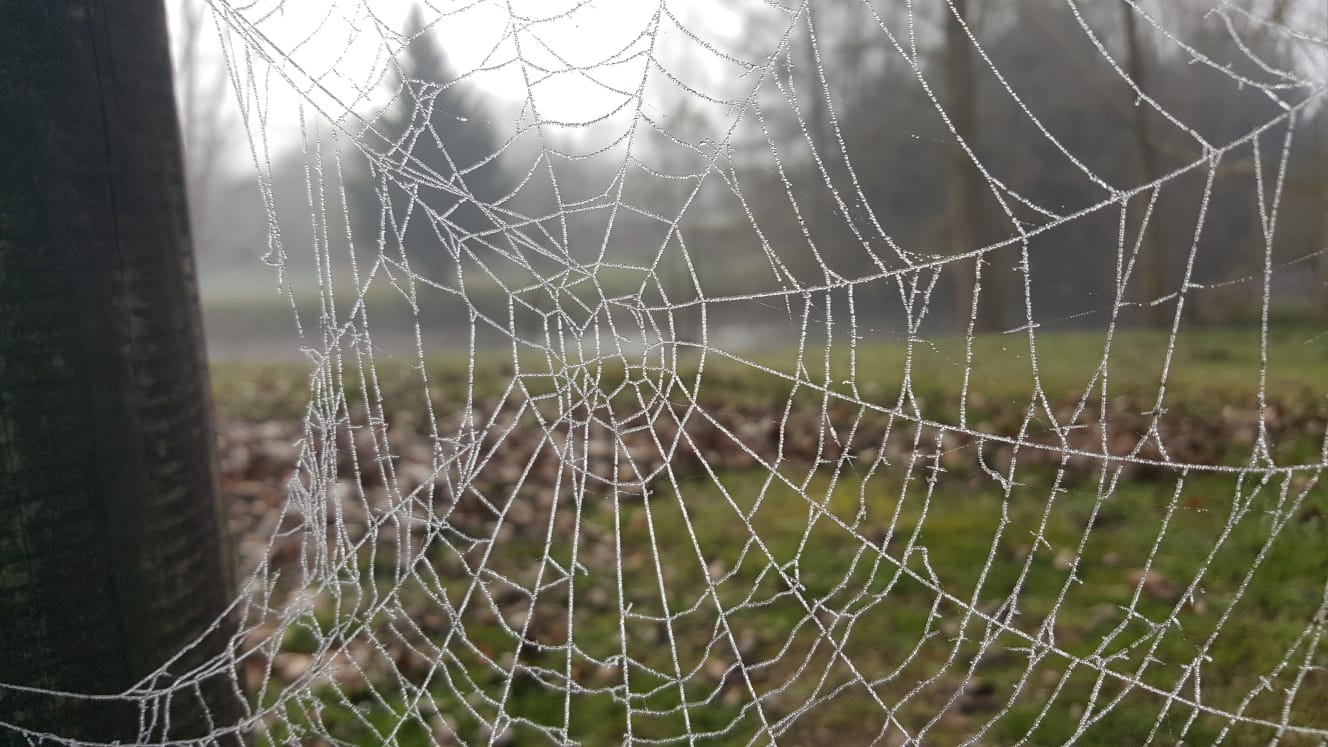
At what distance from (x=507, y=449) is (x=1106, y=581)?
2828mm

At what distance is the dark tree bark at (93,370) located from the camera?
53.8 inches

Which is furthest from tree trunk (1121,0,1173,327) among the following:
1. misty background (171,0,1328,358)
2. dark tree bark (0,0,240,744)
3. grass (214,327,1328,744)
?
dark tree bark (0,0,240,744)

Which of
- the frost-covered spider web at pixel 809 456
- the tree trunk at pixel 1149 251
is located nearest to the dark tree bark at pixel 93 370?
the frost-covered spider web at pixel 809 456

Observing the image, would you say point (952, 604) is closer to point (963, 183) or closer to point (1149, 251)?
point (1149, 251)

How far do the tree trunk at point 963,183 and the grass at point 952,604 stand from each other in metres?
2.71

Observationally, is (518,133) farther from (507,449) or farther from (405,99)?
(507,449)

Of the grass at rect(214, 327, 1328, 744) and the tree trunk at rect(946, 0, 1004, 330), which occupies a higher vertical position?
the tree trunk at rect(946, 0, 1004, 330)

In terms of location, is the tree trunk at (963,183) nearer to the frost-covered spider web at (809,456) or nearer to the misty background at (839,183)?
the misty background at (839,183)

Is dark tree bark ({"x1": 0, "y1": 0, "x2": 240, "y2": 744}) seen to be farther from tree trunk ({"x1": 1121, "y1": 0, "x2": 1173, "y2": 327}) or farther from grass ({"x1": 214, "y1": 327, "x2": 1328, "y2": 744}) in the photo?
tree trunk ({"x1": 1121, "y1": 0, "x2": 1173, "y2": 327})

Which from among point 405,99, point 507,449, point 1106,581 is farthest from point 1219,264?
point 507,449

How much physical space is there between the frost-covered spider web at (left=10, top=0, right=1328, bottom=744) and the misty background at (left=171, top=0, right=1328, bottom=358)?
4 centimetres

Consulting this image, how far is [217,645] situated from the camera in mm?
1695

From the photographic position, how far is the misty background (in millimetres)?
1806

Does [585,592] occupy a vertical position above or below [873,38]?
below
